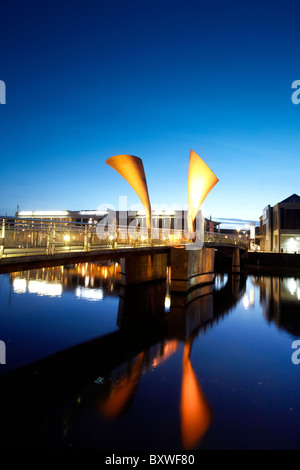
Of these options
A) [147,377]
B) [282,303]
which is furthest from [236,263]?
[147,377]

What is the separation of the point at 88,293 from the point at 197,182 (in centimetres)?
1335

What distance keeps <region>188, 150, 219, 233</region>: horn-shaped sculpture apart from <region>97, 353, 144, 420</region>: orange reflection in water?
16945mm

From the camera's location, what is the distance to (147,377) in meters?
8.34

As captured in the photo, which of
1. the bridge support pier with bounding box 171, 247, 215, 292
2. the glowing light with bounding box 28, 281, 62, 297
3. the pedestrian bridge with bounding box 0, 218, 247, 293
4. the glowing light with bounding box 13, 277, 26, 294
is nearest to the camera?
the pedestrian bridge with bounding box 0, 218, 247, 293

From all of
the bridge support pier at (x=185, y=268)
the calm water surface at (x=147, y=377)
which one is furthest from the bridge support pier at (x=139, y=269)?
the calm water surface at (x=147, y=377)

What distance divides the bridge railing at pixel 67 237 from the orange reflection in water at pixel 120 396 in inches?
182

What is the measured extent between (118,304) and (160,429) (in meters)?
12.3

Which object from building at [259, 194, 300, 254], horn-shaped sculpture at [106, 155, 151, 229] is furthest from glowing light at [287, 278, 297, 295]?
building at [259, 194, 300, 254]

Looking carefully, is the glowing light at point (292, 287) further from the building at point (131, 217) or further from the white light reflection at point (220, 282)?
the building at point (131, 217)

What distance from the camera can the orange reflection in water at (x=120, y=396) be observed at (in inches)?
253

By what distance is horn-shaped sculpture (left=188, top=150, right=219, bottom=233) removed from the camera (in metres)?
23.8

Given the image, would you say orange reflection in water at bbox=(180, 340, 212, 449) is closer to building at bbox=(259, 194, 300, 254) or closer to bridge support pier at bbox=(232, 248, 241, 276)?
bridge support pier at bbox=(232, 248, 241, 276)

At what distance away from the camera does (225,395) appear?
7.38 meters
